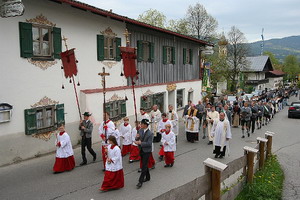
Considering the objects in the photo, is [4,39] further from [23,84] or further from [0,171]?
[0,171]

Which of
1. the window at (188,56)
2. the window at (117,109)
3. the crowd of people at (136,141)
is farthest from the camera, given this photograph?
the window at (188,56)

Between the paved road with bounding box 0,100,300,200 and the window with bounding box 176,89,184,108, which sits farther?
the window with bounding box 176,89,184,108

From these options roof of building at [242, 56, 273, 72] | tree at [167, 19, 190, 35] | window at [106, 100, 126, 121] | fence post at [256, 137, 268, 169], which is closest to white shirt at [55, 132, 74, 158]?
window at [106, 100, 126, 121]

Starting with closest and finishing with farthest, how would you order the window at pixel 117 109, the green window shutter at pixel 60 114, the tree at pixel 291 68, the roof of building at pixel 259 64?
the green window shutter at pixel 60 114, the window at pixel 117 109, the roof of building at pixel 259 64, the tree at pixel 291 68

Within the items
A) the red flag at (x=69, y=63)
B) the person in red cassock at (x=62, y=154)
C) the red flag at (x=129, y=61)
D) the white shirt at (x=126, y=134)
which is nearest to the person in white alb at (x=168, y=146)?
the white shirt at (x=126, y=134)

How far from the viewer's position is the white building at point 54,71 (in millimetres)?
10164

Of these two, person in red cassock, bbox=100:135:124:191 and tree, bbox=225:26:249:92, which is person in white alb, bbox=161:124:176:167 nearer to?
person in red cassock, bbox=100:135:124:191

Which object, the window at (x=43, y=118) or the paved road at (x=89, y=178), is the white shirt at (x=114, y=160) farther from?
the window at (x=43, y=118)

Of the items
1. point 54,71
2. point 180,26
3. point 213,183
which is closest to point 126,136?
point 54,71

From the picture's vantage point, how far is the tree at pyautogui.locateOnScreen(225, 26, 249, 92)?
4519cm

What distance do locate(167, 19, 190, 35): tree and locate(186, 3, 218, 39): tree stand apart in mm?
600

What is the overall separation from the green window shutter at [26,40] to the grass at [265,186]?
840 cm

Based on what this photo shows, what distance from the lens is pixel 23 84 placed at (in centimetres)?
1054

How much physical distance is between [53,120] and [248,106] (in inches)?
401
